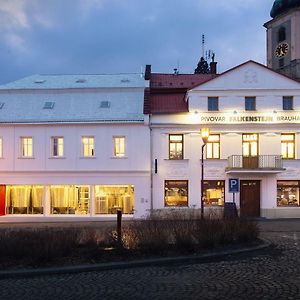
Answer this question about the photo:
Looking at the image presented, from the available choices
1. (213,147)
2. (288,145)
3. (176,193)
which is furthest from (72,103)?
(288,145)

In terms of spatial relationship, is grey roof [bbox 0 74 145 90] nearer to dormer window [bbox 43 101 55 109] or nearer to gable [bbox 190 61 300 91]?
dormer window [bbox 43 101 55 109]

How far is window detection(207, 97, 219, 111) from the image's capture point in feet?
116

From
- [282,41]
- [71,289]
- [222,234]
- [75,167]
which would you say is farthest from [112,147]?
[282,41]

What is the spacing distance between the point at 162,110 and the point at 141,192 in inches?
232

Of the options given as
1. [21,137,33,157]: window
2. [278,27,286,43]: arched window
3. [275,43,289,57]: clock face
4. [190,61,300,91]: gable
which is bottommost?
[21,137,33,157]: window

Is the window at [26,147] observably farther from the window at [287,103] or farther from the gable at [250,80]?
the window at [287,103]

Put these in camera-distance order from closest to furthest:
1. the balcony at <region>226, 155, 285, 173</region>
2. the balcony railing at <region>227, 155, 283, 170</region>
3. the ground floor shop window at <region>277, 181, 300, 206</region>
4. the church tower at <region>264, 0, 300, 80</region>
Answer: the balcony at <region>226, 155, 285, 173</region>, the balcony railing at <region>227, 155, 283, 170</region>, the ground floor shop window at <region>277, 181, 300, 206</region>, the church tower at <region>264, 0, 300, 80</region>

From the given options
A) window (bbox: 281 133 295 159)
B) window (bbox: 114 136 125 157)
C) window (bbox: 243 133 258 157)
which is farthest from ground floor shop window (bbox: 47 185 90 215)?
window (bbox: 281 133 295 159)

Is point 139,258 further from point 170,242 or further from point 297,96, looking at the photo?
point 297,96

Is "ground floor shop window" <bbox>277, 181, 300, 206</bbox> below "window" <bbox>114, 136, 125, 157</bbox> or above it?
below

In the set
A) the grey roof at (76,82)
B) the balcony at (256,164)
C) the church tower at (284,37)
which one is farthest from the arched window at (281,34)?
the balcony at (256,164)

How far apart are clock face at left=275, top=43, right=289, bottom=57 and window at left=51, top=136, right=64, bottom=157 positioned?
41430mm

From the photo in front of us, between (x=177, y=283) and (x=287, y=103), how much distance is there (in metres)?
27.1

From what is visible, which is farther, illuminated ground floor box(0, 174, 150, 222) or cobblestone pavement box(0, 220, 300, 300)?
illuminated ground floor box(0, 174, 150, 222)
